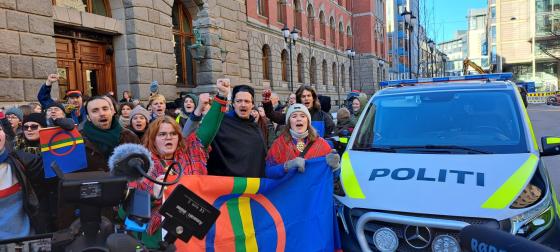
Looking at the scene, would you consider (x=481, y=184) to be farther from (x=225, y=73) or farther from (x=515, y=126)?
(x=225, y=73)

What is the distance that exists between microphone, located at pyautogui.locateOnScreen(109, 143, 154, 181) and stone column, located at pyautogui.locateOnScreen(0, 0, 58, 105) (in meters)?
7.70

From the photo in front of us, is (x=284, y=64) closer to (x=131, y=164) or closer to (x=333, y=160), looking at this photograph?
(x=333, y=160)

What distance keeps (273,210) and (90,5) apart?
32.1 ft

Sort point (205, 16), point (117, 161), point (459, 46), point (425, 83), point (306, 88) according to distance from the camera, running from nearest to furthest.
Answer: point (117, 161), point (425, 83), point (306, 88), point (205, 16), point (459, 46)

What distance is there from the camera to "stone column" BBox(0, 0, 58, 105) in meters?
8.04

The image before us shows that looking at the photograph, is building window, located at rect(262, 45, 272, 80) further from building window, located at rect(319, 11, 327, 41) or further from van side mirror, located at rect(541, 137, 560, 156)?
van side mirror, located at rect(541, 137, 560, 156)

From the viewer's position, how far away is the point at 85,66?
1089 cm

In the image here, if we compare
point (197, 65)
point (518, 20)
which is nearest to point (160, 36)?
point (197, 65)

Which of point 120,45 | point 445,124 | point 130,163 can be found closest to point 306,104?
point 445,124

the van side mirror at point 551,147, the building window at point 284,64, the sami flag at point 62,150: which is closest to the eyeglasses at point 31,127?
the sami flag at point 62,150

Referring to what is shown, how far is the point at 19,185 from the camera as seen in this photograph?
9.10 ft

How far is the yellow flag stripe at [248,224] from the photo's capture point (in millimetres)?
3295

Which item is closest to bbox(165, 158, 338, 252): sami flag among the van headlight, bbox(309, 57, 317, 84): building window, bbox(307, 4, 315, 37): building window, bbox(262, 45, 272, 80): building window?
the van headlight

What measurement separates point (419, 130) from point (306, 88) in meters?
2.51
